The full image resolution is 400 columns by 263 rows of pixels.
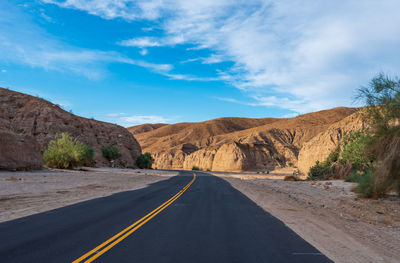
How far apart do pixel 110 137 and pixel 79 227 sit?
6779 centimetres

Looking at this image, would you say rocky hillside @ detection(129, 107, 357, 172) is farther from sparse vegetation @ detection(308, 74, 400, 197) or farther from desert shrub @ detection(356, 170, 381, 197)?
sparse vegetation @ detection(308, 74, 400, 197)

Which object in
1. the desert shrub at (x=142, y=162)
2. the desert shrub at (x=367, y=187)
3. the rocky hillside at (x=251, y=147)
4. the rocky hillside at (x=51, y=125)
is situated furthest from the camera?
the rocky hillside at (x=251, y=147)

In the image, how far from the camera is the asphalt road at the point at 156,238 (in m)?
5.74

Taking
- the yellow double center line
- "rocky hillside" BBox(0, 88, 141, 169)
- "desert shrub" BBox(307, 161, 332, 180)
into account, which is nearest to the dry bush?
the yellow double center line

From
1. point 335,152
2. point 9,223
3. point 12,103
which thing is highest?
point 12,103

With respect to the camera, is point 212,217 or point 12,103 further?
point 12,103

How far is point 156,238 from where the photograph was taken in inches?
282

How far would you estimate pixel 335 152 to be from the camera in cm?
3475

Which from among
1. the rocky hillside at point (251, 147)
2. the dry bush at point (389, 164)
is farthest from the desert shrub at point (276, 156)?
the dry bush at point (389, 164)

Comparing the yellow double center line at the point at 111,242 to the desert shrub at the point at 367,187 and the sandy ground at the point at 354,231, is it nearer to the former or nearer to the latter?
the sandy ground at the point at 354,231

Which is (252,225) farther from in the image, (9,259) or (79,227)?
(9,259)

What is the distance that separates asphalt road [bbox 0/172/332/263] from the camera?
5.74 m

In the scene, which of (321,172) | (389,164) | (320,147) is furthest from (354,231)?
(320,147)

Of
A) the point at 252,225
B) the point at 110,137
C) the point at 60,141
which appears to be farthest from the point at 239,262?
the point at 110,137
